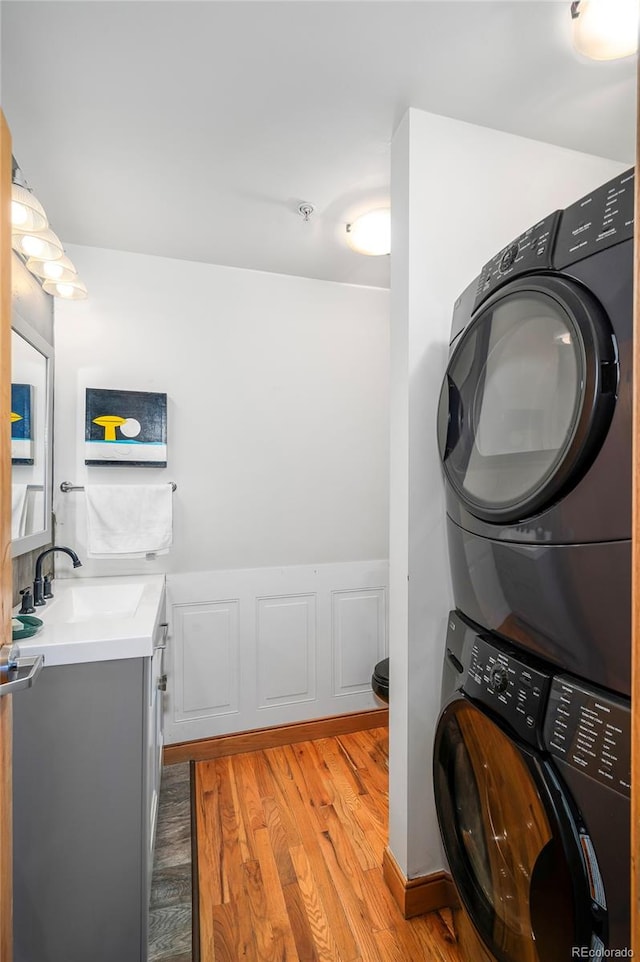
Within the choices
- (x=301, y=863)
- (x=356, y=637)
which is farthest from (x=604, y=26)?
(x=301, y=863)

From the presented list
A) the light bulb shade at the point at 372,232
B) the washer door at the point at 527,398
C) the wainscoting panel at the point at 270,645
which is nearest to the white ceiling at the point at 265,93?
the light bulb shade at the point at 372,232

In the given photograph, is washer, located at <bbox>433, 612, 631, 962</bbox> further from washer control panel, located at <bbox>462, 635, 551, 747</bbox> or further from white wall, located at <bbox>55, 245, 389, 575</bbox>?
white wall, located at <bbox>55, 245, 389, 575</bbox>

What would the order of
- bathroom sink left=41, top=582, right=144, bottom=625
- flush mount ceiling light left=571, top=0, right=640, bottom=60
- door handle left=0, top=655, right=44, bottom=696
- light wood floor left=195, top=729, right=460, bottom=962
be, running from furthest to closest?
bathroom sink left=41, top=582, right=144, bottom=625
light wood floor left=195, top=729, right=460, bottom=962
flush mount ceiling light left=571, top=0, right=640, bottom=60
door handle left=0, top=655, right=44, bottom=696

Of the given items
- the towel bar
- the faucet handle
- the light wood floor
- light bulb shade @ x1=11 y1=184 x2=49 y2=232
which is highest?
light bulb shade @ x1=11 y1=184 x2=49 y2=232

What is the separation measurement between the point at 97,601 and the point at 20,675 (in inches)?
43.7

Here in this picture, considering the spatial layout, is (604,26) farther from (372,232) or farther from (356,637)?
(356,637)

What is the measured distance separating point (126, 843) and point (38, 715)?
427mm

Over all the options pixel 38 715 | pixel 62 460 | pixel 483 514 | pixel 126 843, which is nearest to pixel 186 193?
pixel 62 460

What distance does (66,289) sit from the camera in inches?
73.4

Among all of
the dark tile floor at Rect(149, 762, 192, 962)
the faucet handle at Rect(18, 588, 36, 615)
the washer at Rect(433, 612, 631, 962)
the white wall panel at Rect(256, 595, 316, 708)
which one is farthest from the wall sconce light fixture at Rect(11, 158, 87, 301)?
the dark tile floor at Rect(149, 762, 192, 962)

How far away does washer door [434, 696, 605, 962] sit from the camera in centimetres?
74

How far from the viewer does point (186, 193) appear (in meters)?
1.78

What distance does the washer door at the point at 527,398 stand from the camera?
761mm

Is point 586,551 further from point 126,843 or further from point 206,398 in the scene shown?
point 206,398
